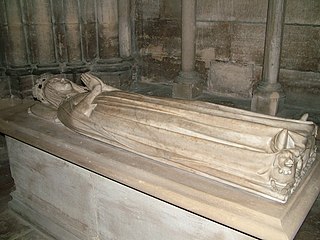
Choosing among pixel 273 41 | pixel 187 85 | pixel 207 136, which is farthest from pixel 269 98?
pixel 207 136

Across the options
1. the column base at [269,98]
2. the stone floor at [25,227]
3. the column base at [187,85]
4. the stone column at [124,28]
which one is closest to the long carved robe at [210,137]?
the stone floor at [25,227]

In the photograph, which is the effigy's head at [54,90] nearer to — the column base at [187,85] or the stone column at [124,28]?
the column base at [187,85]

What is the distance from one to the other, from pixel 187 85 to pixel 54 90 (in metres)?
2.62

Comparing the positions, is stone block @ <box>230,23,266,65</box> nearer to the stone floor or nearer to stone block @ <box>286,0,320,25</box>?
stone block @ <box>286,0,320,25</box>

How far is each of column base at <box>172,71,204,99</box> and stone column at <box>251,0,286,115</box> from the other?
39.9 inches

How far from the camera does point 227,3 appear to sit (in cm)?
491

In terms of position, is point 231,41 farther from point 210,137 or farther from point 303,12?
point 210,137

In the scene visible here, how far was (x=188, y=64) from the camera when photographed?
5.21 meters

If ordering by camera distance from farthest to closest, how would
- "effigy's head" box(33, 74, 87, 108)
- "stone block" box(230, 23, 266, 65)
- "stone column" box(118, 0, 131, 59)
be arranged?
1. "stone column" box(118, 0, 131, 59)
2. "stone block" box(230, 23, 266, 65)
3. "effigy's head" box(33, 74, 87, 108)

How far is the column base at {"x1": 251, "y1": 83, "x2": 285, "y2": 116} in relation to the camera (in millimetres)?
4381

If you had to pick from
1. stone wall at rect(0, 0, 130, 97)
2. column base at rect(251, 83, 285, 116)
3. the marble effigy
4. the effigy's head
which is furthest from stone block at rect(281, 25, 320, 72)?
the effigy's head

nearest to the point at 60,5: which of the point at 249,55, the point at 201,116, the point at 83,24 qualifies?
the point at 83,24

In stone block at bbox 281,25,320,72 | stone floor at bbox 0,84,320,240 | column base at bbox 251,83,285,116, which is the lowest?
stone floor at bbox 0,84,320,240

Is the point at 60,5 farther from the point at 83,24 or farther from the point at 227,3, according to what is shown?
the point at 227,3
